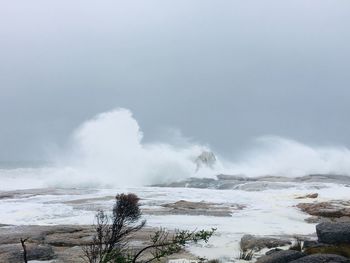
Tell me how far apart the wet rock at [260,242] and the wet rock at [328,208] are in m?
7.84

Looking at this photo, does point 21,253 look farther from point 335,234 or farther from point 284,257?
point 335,234

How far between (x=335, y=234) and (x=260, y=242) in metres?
2.11

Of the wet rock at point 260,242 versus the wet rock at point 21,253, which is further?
the wet rock at point 260,242

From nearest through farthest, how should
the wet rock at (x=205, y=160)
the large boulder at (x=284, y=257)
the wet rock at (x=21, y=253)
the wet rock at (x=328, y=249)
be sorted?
the large boulder at (x=284, y=257), the wet rock at (x=328, y=249), the wet rock at (x=21, y=253), the wet rock at (x=205, y=160)

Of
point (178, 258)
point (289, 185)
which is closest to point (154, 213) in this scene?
point (178, 258)

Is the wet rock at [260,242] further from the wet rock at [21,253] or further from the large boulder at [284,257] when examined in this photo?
the wet rock at [21,253]

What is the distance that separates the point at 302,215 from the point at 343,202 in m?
4.58

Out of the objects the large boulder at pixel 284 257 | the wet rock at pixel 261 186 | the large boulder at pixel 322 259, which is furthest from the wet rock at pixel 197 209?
the wet rock at pixel 261 186

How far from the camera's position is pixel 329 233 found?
12.5 metres

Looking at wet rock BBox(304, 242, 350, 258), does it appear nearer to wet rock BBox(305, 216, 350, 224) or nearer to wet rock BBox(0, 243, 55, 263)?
wet rock BBox(0, 243, 55, 263)

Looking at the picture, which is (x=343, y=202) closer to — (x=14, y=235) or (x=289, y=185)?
(x=289, y=185)

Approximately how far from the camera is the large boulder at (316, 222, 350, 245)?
40.2 ft

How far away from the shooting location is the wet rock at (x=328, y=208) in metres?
21.3

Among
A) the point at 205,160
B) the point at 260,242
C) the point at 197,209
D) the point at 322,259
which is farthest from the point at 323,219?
the point at 205,160
